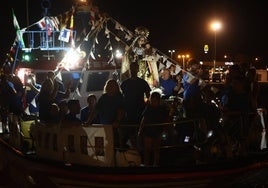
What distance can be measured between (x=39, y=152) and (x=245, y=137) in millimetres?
3666

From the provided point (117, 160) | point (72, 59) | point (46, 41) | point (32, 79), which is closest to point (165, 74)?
point (72, 59)

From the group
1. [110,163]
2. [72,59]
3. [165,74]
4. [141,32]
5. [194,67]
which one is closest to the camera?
[110,163]

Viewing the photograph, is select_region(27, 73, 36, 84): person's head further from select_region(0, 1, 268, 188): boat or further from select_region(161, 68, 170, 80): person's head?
select_region(161, 68, 170, 80): person's head

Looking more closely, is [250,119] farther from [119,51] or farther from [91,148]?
[119,51]

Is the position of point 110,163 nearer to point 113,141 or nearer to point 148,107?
point 113,141

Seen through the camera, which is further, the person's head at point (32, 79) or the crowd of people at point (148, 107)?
the person's head at point (32, 79)

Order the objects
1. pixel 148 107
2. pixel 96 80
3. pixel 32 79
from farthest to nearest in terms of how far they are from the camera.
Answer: pixel 32 79, pixel 96 80, pixel 148 107

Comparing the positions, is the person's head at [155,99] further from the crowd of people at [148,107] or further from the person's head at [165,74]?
the person's head at [165,74]

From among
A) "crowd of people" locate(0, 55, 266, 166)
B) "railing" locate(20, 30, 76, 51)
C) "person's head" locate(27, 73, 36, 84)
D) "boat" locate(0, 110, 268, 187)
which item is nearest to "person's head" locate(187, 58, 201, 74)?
"crowd of people" locate(0, 55, 266, 166)

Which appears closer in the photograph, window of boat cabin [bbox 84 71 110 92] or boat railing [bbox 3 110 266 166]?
boat railing [bbox 3 110 266 166]

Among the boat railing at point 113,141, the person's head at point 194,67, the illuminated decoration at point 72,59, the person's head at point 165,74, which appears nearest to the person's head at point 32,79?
the illuminated decoration at point 72,59

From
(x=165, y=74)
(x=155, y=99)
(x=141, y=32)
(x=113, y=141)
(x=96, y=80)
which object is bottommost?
(x=113, y=141)

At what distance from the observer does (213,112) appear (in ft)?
22.2

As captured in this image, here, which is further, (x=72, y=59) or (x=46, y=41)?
(x=46, y=41)
